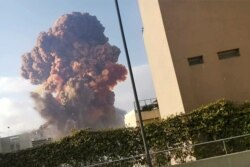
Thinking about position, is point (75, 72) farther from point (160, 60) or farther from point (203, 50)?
point (203, 50)

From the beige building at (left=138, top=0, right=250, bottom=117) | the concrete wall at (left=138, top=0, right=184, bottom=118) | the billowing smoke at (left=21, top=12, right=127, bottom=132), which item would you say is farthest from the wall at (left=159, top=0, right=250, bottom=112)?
the billowing smoke at (left=21, top=12, right=127, bottom=132)

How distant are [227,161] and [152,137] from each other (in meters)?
3.60

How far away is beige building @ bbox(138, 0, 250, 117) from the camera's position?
66.6 ft

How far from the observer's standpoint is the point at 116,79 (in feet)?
252

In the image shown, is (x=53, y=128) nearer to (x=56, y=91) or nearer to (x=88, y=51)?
(x=56, y=91)

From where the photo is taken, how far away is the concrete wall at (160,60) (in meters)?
21.1

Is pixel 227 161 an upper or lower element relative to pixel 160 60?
lower

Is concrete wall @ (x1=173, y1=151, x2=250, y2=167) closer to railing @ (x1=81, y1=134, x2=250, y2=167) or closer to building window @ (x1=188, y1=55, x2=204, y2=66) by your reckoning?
railing @ (x1=81, y1=134, x2=250, y2=167)

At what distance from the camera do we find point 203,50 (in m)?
20.8

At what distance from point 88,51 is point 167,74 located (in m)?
60.7

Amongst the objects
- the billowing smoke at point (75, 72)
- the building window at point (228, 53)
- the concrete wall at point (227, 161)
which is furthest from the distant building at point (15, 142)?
the concrete wall at point (227, 161)

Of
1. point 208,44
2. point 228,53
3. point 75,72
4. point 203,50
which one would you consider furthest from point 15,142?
point 228,53

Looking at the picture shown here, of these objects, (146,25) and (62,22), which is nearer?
(146,25)

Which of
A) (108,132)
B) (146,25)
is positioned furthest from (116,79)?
(108,132)
